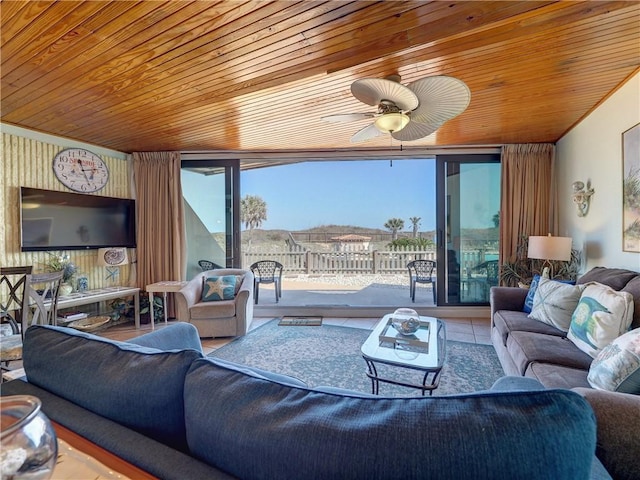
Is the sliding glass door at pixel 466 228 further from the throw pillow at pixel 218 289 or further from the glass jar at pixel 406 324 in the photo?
the throw pillow at pixel 218 289

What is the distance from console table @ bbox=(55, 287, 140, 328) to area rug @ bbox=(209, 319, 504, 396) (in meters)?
1.58

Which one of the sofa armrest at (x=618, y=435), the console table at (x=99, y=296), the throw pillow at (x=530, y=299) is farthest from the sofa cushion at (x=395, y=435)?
the console table at (x=99, y=296)

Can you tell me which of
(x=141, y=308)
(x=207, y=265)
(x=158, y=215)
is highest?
(x=158, y=215)

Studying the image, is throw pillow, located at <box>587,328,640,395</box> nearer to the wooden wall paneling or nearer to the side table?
the side table

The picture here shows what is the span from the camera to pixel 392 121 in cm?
203

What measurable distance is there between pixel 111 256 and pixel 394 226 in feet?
18.3

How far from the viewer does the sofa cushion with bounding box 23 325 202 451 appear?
2.42 feet

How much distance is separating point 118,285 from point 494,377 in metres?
4.62

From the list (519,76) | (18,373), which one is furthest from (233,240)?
(519,76)

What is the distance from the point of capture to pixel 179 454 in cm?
65

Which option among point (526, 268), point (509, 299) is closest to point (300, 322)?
point (509, 299)

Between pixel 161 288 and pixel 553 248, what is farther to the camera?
pixel 161 288

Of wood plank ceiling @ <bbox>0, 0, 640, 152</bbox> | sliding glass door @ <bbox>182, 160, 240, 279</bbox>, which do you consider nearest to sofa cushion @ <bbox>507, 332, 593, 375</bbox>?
wood plank ceiling @ <bbox>0, 0, 640, 152</bbox>

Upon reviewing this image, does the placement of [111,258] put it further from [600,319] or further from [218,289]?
[600,319]
